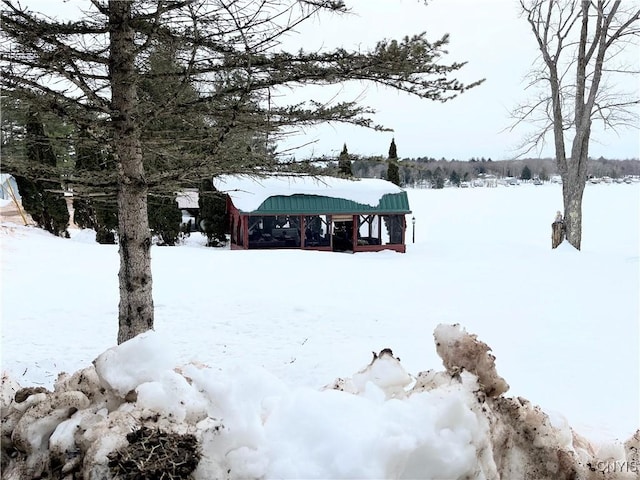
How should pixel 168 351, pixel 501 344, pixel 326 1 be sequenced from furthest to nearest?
pixel 501 344 → pixel 326 1 → pixel 168 351

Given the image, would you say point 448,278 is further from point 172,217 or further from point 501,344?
point 172,217

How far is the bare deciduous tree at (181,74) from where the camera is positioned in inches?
137

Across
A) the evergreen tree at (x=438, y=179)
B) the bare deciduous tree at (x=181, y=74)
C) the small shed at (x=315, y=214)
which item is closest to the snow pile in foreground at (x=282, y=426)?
the bare deciduous tree at (x=181, y=74)

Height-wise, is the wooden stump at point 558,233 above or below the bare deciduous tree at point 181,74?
below

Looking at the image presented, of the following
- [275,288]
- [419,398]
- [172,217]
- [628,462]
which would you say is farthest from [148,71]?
Result: [172,217]

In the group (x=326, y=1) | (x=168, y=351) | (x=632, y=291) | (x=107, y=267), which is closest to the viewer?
(x=168, y=351)

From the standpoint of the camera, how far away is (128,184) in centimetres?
418

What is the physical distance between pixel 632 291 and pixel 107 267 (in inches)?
441

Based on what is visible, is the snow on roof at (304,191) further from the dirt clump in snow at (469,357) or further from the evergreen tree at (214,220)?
the dirt clump in snow at (469,357)

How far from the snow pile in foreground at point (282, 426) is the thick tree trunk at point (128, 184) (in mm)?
1803

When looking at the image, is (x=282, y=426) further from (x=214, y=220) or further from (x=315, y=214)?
(x=214, y=220)

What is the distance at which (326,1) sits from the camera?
3.66m

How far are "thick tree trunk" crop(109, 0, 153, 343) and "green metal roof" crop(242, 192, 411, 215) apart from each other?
1292 centimetres

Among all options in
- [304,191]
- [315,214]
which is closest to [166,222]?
[304,191]
